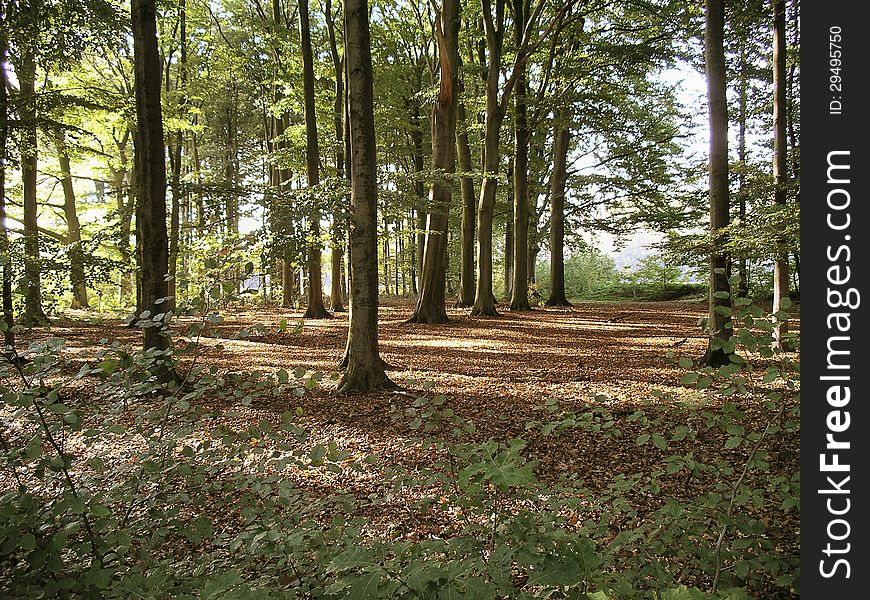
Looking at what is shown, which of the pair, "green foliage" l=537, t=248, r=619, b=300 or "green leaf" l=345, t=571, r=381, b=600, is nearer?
"green leaf" l=345, t=571, r=381, b=600

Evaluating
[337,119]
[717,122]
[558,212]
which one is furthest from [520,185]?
[717,122]

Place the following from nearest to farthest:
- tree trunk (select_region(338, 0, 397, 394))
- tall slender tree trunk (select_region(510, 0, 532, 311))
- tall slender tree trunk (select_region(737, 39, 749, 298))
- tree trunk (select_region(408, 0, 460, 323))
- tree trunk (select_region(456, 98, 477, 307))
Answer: tree trunk (select_region(338, 0, 397, 394)) → tall slender tree trunk (select_region(737, 39, 749, 298)) → tree trunk (select_region(408, 0, 460, 323)) → tree trunk (select_region(456, 98, 477, 307)) → tall slender tree trunk (select_region(510, 0, 532, 311))

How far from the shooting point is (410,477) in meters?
3.44

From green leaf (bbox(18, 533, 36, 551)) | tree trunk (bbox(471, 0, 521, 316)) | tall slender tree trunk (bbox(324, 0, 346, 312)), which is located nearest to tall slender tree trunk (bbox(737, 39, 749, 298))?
tree trunk (bbox(471, 0, 521, 316))

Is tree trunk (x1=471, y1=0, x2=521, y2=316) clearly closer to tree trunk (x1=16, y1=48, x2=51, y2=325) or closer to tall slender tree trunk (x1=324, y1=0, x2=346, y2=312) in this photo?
tall slender tree trunk (x1=324, y1=0, x2=346, y2=312)

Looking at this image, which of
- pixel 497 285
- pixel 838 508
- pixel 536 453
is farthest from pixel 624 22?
pixel 497 285

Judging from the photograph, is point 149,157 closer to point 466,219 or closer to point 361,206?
point 361,206

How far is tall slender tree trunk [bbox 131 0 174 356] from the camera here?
218 inches

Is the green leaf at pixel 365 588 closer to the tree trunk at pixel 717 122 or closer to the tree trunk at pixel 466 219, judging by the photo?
the tree trunk at pixel 717 122

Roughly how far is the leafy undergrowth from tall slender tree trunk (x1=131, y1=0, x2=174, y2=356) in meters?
1.61

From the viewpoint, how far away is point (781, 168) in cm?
719

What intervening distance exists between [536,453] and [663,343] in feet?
19.3

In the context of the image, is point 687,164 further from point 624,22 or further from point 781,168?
point 781,168

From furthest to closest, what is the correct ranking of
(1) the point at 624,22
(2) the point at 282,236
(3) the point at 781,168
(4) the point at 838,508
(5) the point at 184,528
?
1. (1) the point at 624,22
2. (3) the point at 781,168
3. (2) the point at 282,236
4. (5) the point at 184,528
5. (4) the point at 838,508
